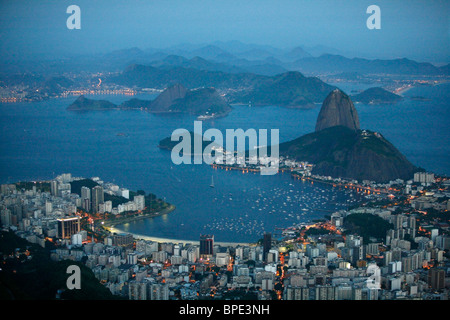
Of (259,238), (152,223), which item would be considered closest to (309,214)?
(259,238)

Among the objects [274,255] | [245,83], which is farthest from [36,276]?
[245,83]

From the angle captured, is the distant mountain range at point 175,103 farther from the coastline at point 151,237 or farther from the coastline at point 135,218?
the coastline at point 151,237

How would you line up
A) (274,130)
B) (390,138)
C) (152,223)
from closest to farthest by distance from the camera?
(152,223) < (390,138) < (274,130)

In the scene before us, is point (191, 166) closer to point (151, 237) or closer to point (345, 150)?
point (345, 150)

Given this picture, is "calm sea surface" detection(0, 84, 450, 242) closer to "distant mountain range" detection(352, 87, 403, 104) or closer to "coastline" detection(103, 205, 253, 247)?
"coastline" detection(103, 205, 253, 247)

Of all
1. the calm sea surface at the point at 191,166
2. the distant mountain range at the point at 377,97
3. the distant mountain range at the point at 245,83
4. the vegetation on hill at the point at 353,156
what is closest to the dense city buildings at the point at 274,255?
the calm sea surface at the point at 191,166
